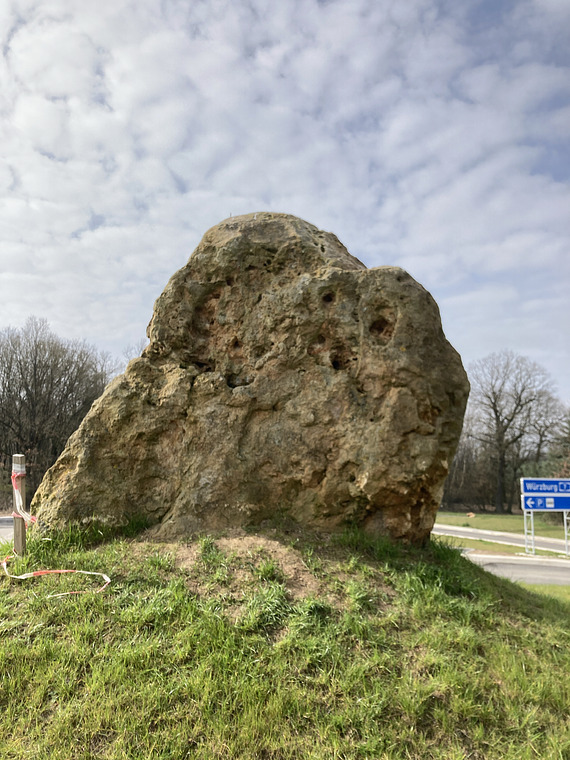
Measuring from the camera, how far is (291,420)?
5723 millimetres

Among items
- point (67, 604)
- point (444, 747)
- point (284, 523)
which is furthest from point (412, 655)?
point (67, 604)

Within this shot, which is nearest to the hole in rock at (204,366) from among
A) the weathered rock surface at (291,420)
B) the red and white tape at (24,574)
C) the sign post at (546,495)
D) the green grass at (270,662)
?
the weathered rock surface at (291,420)

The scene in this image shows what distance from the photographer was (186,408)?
19.2ft

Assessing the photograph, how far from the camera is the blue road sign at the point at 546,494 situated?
58.9ft

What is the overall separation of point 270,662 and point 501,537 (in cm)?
2558

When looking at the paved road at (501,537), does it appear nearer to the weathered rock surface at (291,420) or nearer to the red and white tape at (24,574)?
the weathered rock surface at (291,420)

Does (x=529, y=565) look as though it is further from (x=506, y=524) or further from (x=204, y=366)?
(x=506, y=524)

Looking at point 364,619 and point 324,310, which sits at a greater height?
point 324,310

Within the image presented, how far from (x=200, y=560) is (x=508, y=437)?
43655 millimetres

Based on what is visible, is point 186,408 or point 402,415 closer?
point 402,415

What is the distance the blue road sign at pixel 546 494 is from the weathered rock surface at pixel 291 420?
1461 cm

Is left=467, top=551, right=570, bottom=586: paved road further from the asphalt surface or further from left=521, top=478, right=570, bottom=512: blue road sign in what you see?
left=521, top=478, right=570, bottom=512: blue road sign

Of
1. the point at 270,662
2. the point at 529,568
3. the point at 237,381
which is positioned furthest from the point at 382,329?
the point at 529,568

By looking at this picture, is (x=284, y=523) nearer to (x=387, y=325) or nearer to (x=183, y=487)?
(x=183, y=487)
